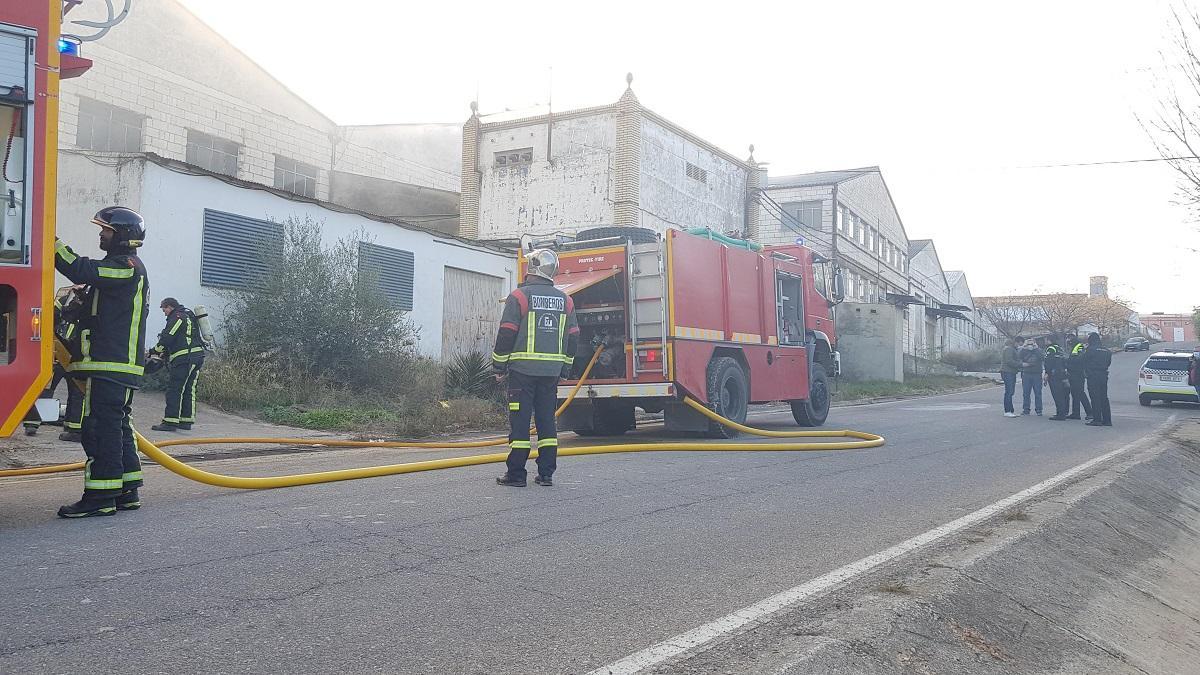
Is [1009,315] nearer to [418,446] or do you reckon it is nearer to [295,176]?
[295,176]

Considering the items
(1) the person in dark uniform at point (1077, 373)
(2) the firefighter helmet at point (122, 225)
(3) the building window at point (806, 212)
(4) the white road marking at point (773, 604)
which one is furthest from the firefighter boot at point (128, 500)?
(3) the building window at point (806, 212)

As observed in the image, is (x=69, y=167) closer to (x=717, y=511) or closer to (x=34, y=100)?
(x=34, y=100)

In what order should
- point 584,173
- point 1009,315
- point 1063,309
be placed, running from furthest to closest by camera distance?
1. point 1009,315
2. point 1063,309
3. point 584,173

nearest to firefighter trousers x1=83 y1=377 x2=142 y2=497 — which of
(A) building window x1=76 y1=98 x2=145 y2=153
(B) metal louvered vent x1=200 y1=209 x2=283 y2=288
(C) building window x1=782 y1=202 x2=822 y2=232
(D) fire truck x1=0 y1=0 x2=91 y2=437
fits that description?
(D) fire truck x1=0 y1=0 x2=91 y2=437

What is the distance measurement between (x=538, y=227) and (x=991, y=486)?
21.3 metres

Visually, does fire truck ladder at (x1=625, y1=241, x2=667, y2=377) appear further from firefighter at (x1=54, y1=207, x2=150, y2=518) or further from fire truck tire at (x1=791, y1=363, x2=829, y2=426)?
firefighter at (x1=54, y1=207, x2=150, y2=518)

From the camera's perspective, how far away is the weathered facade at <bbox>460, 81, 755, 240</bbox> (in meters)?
26.7

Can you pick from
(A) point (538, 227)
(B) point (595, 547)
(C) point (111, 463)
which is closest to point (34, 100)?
(C) point (111, 463)

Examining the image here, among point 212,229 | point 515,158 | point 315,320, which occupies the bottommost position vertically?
point 315,320

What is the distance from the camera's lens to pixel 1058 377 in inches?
703

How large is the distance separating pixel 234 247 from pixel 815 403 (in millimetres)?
10054

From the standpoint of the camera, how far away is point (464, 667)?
3.11 meters

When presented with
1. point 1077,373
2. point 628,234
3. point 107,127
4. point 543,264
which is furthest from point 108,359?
point 107,127

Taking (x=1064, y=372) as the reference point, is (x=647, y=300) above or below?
above
